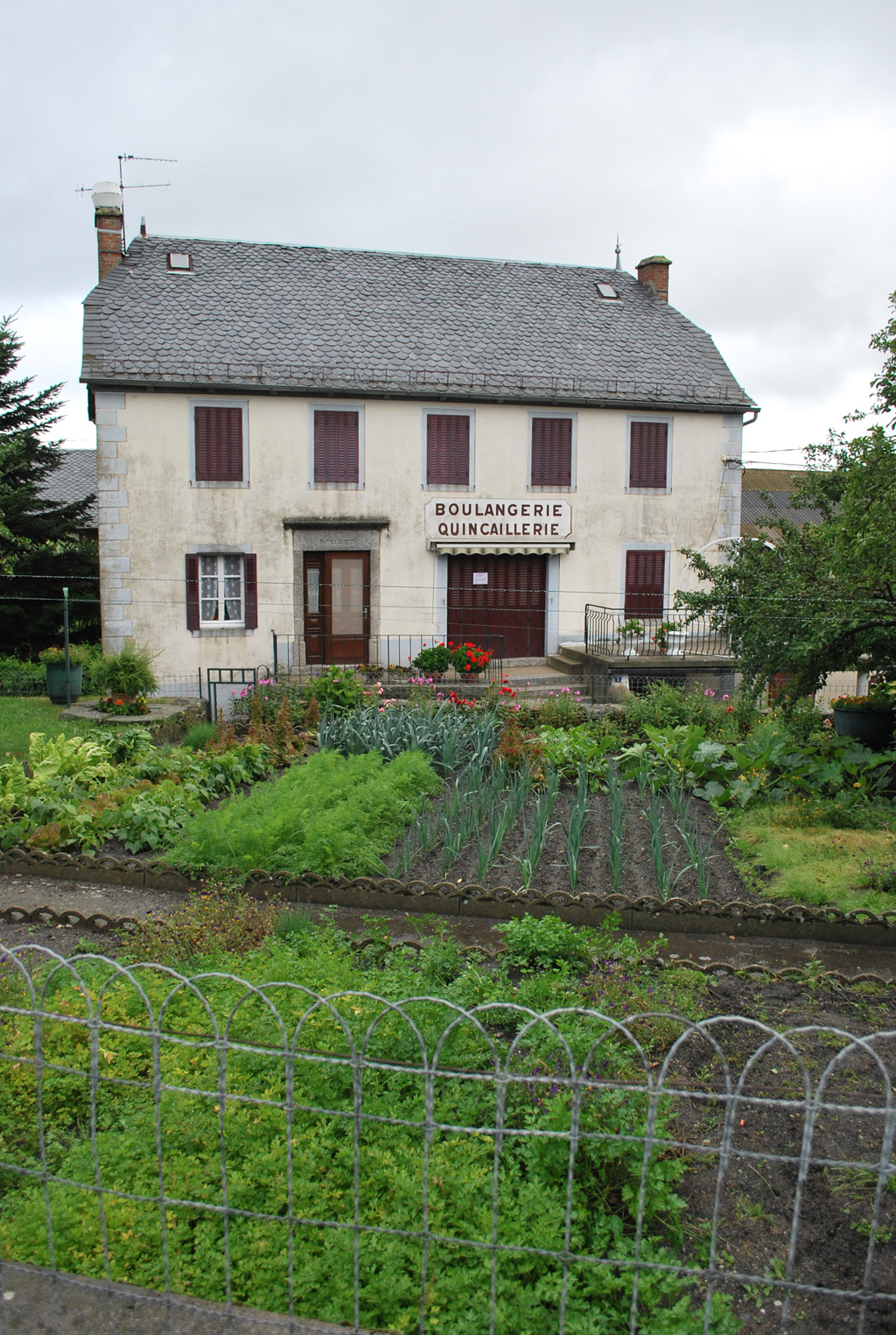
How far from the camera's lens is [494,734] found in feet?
34.2

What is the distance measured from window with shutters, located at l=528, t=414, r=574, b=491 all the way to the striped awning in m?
1.08

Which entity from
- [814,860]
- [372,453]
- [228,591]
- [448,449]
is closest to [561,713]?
[814,860]

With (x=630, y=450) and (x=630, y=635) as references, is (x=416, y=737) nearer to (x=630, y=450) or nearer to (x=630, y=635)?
(x=630, y=635)

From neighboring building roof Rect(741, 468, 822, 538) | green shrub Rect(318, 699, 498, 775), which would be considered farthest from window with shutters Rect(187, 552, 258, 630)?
neighboring building roof Rect(741, 468, 822, 538)

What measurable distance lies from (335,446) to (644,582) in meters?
6.43

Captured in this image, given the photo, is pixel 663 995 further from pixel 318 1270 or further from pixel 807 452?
pixel 807 452

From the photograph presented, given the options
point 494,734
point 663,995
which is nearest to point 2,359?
point 494,734

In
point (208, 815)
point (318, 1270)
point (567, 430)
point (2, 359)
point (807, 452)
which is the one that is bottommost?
point (318, 1270)

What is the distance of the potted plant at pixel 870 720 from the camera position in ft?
35.1

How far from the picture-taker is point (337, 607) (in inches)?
683

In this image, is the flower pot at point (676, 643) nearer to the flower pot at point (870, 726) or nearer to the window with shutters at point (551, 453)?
the window with shutters at point (551, 453)

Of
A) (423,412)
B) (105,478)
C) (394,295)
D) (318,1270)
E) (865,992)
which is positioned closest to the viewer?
(318,1270)

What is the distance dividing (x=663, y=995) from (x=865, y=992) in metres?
1.30

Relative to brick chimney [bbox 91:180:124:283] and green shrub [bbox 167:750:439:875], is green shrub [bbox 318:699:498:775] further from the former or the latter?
brick chimney [bbox 91:180:124:283]
